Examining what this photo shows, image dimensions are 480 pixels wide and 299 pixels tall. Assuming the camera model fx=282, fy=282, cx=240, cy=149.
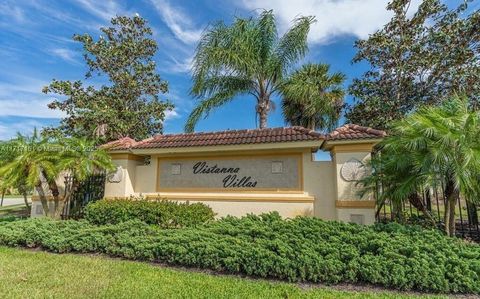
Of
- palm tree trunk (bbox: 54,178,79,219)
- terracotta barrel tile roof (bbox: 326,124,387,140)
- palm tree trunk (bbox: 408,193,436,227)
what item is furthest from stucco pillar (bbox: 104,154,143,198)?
palm tree trunk (bbox: 408,193,436,227)

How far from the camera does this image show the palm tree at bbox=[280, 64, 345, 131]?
1527cm

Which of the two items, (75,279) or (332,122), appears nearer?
(75,279)

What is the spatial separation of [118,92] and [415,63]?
15481mm

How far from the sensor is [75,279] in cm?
532

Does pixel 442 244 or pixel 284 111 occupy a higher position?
pixel 284 111

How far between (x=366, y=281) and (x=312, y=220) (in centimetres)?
188

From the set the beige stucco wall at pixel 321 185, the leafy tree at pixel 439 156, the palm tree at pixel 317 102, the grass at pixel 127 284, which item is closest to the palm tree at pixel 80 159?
the grass at pixel 127 284

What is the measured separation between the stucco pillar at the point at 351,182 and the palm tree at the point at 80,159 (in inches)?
324

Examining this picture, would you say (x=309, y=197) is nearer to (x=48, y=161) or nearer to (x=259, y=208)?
(x=259, y=208)

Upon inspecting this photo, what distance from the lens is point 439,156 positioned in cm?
607

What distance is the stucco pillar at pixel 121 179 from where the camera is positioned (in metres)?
11.1

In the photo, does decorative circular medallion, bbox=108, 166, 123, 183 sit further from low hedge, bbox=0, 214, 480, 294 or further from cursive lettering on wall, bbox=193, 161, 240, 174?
low hedge, bbox=0, 214, 480, 294

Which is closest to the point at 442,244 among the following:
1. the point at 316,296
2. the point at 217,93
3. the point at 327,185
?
the point at 316,296

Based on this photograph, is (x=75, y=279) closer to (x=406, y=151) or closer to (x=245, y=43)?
(x=406, y=151)
